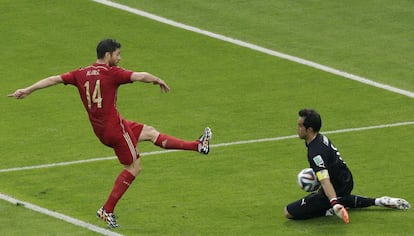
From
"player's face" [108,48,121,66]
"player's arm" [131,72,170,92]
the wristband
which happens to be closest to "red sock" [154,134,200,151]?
"player's face" [108,48,121,66]

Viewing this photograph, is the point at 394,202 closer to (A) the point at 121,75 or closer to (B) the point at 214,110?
(A) the point at 121,75

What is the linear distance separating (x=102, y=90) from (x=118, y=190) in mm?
1379

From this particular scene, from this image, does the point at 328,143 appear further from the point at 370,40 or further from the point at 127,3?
the point at 127,3

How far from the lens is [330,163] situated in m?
19.2

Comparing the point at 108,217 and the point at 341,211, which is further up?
the point at 341,211

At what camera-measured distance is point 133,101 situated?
26.7 metres

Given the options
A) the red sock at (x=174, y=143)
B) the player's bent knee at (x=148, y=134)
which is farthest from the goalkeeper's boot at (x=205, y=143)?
the player's bent knee at (x=148, y=134)

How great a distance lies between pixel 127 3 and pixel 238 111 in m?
8.47

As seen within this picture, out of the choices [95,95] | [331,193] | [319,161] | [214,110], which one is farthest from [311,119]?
[214,110]

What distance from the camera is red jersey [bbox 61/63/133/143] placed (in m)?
18.9

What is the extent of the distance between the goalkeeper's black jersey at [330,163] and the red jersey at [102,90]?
2.66 m

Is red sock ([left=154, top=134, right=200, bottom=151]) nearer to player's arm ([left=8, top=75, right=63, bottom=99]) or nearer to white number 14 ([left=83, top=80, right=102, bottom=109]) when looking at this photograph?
white number 14 ([left=83, top=80, right=102, bottom=109])

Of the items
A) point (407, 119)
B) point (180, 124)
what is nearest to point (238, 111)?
point (180, 124)

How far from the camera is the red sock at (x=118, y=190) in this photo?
18.9 meters
